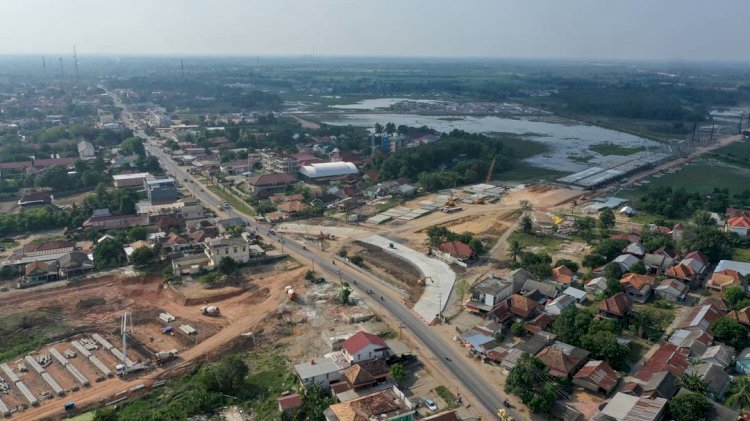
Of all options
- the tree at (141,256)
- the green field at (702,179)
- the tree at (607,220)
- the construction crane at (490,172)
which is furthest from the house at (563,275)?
the construction crane at (490,172)

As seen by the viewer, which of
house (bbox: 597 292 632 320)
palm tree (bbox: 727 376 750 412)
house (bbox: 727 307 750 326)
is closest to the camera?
palm tree (bbox: 727 376 750 412)

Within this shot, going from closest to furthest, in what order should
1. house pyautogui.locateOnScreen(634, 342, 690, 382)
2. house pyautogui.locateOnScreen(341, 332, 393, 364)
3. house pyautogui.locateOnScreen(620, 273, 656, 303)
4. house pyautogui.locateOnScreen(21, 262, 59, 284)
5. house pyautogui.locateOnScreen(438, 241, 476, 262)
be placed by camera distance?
house pyautogui.locateOnScreen(634, 342, 690, 382) → house pyautogui.locateOnScreen(341, 332, 393, 364) → house pyautogui.locateOnScreen(620, 273, 656, 303) → house pyautogui.locateOnScreen(21, 262, 59, 284) → house pyautogui.locateOnScreen(438, 241, 476, 262)

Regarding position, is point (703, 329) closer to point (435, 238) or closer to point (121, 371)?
point (435, 238)

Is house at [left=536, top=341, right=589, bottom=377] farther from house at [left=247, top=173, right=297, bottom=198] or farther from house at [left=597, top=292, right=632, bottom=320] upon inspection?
house at [left=247, top=173, right=297, bottom=198]

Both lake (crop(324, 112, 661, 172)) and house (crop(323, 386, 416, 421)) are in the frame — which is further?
lake (crop(324, 112, 661, 172))

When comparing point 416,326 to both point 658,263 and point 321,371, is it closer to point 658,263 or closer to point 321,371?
point 321,371

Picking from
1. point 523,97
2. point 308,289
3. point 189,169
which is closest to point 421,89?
point 523,97

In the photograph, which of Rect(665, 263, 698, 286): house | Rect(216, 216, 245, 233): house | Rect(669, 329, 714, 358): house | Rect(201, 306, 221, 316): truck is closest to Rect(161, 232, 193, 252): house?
Rect(216, 216, 245, 233): house
